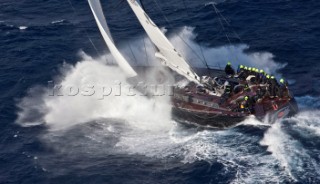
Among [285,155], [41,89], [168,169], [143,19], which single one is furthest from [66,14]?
[285,155]

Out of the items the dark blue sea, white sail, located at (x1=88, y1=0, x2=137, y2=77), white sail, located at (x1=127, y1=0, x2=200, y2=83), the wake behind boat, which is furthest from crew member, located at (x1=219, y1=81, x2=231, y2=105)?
white sail, located at (x1=88, y1=0, x2=137, y2=77)

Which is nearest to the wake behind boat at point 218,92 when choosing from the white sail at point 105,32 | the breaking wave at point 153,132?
the white sail at point 105,32

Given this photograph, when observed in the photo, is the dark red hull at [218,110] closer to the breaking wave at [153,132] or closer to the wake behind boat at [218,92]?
the wake behind boat at [218,92]

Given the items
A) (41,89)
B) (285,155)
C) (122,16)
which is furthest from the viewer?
(122,16)

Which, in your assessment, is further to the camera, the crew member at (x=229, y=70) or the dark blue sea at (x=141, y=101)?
the crew member at (x=229, y=70)

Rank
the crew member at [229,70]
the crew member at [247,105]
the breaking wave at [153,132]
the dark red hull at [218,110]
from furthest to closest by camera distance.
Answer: the crew member at [229,70] < the crew member at [247,105] < the dark red hull at [218,110] < the breaking wave at [153,132]

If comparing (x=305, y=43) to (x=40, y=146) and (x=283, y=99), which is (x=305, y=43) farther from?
(x=40, y=146)
